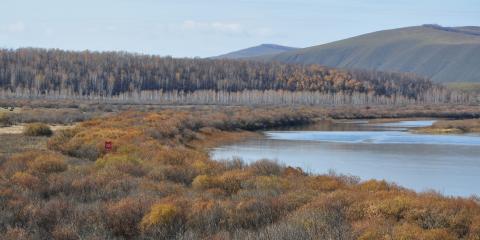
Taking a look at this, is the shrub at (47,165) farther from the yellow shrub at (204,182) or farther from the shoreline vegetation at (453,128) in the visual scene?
the shoreline vegetation at (453,128)

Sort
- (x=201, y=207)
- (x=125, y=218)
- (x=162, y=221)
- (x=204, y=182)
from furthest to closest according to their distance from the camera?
(x=204, y=182) < (x=201, y=207) < (x=125, y=218) < (x=162, y=221)

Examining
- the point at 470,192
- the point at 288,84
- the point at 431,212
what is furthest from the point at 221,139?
the point at 288,84

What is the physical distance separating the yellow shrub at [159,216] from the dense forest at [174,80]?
4861 inches

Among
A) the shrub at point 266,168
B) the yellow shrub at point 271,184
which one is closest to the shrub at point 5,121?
the shrub at point 266,168

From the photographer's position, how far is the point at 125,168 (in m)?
20.7

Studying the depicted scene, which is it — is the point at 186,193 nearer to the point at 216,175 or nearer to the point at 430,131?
the point at 216,175

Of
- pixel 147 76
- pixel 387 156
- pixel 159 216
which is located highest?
pixel 147 76

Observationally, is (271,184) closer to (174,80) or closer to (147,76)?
(147,76)

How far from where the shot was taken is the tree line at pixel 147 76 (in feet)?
488

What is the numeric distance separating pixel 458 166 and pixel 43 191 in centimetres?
2409

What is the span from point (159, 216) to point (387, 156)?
28873 millimetres

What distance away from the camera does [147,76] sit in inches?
6555

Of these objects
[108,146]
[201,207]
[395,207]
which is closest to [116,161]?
[108,146]

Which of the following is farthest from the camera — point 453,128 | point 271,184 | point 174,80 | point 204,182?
point 174,80
